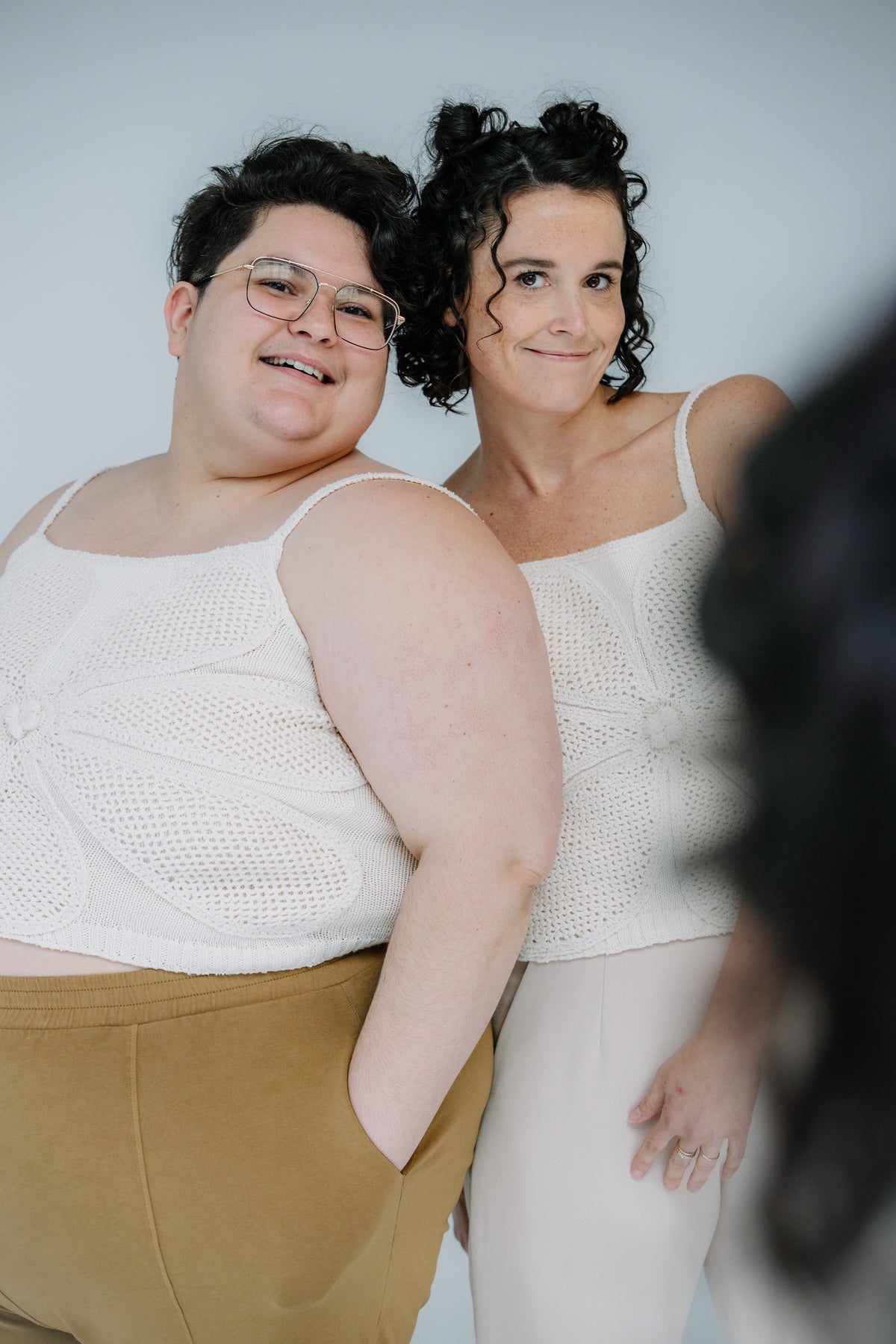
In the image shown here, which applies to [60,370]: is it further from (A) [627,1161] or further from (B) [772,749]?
(B) [772,749]

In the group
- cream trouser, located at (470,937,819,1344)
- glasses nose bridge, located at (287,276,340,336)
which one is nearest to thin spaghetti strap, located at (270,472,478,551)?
glasses nose bridge, located at (287,276,340,336)

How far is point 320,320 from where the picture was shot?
1.43 meters

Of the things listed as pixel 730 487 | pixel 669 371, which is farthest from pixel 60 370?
pixel 730 487

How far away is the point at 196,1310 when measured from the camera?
116cm

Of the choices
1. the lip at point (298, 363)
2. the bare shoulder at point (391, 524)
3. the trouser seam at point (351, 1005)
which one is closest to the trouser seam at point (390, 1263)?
the trouser seam at point (351, 1005)

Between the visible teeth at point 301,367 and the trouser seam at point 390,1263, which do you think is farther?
the visible teeth at point 301,367

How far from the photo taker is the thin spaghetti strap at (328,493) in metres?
1.28

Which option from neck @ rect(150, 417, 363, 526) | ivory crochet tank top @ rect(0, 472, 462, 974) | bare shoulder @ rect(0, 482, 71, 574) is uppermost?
neck @ rect(150, 417, 363, 526)

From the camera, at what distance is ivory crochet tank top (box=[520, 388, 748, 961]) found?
4.71 ft

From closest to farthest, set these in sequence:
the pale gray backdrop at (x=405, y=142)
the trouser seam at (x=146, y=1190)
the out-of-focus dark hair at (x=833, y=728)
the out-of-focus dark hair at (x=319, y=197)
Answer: the out-of-focus dark hair at (x=833, y=728) < the trouser seam at (x=146, y=1190) < the out-of-focus dark hair at (x=319, y=197) < the pale gray backdrop at (x=405, y=142)

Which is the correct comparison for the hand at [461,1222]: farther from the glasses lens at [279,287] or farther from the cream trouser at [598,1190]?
the glasses lens at [279,287]

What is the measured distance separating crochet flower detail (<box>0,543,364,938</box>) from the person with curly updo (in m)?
0.37

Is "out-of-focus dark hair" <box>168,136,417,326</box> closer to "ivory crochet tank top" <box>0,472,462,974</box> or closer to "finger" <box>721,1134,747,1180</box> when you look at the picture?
"ivory crochet tank top" <box>0,472,462,974</box>

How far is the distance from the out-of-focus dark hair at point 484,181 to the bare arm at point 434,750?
59cm
